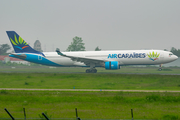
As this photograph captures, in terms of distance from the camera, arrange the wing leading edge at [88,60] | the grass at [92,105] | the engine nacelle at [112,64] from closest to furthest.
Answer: the grass at [92,105] < the engine nacelle at [112,64] < the wing leading edge at [88,60]

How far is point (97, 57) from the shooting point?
44.6 metres

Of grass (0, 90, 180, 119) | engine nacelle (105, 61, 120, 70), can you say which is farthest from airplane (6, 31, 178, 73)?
grass (0, 90, 180, 119)

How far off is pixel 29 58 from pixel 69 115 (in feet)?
113

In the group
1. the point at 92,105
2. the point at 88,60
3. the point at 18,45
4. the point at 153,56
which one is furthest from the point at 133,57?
the point at 92,105

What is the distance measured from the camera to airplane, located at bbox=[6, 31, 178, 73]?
42469 millimetres

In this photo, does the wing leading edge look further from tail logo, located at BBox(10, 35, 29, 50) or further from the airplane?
tail logo, located at BBox(10, 35, 29, 50)

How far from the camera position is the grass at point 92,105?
571 inches

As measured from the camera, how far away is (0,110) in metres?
15.9

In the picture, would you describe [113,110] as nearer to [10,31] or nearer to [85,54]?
[85,54]

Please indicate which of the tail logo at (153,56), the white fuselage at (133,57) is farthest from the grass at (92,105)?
the tail logo at (153,56)

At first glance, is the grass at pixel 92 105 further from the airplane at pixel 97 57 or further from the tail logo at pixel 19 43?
the tail logo at pixel 19 43

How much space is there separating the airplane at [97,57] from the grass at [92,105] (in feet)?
71.0

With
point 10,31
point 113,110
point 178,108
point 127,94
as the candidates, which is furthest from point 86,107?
point 10,31

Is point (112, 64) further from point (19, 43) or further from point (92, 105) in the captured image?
point (92, 105)
